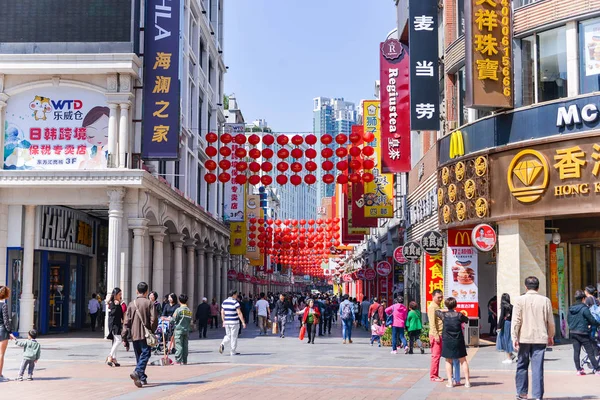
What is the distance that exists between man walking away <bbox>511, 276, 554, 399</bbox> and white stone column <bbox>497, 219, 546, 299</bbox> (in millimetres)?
9331

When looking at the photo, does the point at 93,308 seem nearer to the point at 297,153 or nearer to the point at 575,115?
the point at 297,153

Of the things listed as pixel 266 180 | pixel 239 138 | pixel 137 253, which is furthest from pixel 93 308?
pixel 239 138

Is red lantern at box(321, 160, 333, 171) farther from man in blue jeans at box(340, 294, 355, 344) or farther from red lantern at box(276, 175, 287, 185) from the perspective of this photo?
man in blue jeans at box(340, 294, 355, 344)

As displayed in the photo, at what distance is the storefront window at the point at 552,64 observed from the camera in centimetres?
2070

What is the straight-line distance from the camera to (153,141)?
2817 centimetres

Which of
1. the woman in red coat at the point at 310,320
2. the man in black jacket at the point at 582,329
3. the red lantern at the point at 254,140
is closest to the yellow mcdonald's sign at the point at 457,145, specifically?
the woman in red coat at the point at 310,320

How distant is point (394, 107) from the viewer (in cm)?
2727

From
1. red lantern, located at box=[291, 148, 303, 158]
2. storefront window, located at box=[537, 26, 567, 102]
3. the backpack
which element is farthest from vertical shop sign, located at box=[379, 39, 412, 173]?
storefront window, located at box=[537, 26, 567, 102]

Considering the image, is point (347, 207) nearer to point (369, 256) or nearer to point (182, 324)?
point (369, 256)

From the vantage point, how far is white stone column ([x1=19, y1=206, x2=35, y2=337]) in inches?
1099

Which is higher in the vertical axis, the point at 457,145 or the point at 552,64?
the point at 552,64

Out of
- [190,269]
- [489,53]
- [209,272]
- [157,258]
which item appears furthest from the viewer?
[209,272]

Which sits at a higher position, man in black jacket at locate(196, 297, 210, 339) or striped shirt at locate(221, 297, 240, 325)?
striped shirt at locate(221, 297, 240, 325)

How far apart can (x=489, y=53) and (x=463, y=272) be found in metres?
6.99
